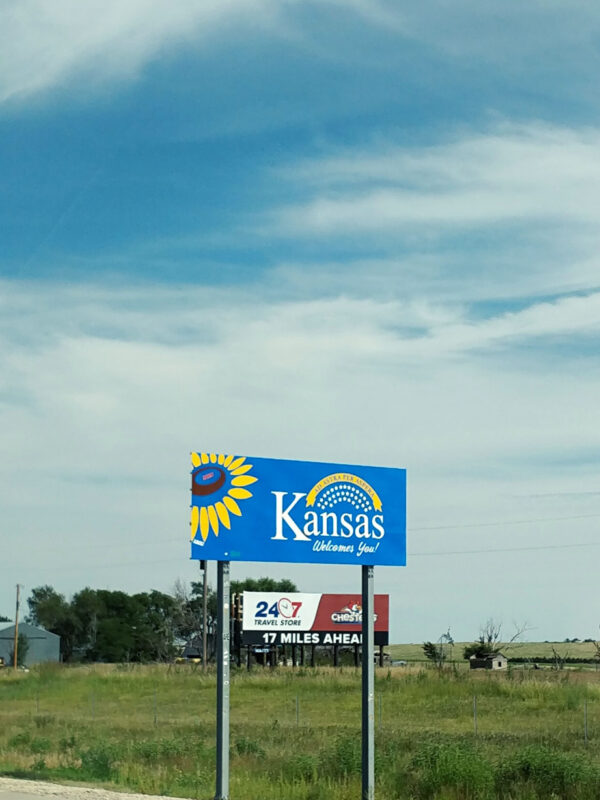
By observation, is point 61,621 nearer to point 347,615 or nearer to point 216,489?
point 347,615

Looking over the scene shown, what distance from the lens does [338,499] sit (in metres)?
20.0

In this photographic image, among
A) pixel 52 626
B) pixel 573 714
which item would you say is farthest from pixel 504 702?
pixel 52 626

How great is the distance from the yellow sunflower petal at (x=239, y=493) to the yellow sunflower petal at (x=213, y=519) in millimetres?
415

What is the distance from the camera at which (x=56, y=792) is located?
17500 mm

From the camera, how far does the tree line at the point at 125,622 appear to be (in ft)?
432

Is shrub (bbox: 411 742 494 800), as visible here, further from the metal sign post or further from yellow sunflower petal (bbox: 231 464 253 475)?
yellow sunflower petal (bbox: 231 464 253 475)

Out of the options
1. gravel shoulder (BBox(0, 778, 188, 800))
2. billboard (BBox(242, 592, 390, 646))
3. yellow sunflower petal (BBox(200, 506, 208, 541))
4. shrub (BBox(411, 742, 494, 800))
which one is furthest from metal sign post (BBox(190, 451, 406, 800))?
billboard (BBox(242, 592, 390, 646))

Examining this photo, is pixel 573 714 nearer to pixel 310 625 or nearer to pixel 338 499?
pixel 338 499

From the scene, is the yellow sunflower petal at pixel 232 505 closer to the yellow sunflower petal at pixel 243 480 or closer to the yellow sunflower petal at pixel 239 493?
the yellow sunflower petal at pixel 239 493

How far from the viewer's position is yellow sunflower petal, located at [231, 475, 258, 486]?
19.0 m

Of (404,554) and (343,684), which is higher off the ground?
(404,554)

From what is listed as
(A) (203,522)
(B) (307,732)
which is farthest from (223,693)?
(B) (307,732)

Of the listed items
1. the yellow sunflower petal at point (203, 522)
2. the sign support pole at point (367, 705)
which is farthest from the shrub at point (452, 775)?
the yellow sunflower petal at point (203, 522)

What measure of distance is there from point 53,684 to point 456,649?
431 ft
